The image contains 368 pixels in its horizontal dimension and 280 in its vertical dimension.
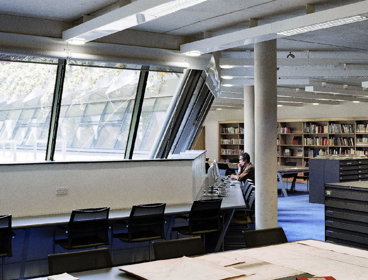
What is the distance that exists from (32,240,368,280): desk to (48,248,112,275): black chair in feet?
0.71

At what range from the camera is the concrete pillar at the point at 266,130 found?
8.18 meters

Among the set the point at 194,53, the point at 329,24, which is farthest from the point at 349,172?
the point at 329,24

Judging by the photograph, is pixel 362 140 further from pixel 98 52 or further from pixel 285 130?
pixel 98 52

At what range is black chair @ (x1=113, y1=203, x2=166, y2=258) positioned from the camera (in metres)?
6.77

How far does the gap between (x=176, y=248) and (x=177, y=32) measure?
5.12 metres

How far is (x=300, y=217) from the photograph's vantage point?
38.7 feet

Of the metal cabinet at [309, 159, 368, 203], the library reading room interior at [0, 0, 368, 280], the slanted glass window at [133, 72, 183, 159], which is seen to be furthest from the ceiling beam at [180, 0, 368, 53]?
the metal cabinet at [309, 159, 368, 203]

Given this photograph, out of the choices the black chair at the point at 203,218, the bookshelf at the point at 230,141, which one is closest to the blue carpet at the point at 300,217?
the black chair at the point at 203,218

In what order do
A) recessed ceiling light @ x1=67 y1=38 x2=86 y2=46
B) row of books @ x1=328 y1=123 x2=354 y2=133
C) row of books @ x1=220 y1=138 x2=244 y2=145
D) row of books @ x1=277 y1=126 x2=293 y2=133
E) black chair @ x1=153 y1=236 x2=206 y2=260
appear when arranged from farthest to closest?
row of books @ x1=220 y1=138 x2=244 y2=145, row of books @ x1=277 y1=126 x2=293 y2=133, row of books @ x1=328 y1=123 x2=354 y2=133, recessed ceiling light @ x1=67 y1=38 x2=86 y2=46, black chair @ x1=153 y1=236 x2=206 y2=260

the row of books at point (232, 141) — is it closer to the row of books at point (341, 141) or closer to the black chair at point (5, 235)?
the row of books at point (341, 141)

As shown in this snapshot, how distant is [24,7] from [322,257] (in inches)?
191

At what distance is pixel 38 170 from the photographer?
718 cm

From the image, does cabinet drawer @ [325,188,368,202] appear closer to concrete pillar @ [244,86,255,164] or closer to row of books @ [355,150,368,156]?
concrete pillar @ [244,86,255,164]

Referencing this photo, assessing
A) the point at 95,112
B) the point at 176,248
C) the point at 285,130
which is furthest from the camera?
the point at 285,130
